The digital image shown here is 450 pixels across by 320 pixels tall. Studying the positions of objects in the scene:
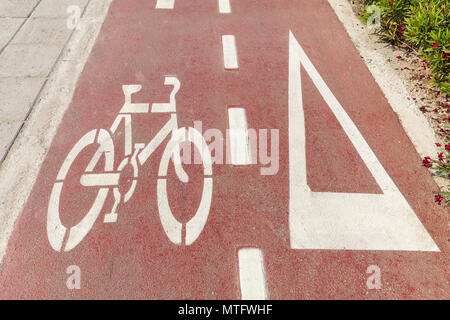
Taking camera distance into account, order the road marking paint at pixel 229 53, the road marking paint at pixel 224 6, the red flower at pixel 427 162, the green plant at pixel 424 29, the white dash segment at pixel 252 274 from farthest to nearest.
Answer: the road marking paint at pixel 224 6 < the road marking paint at pixel 229 53 < the green plant at pixel 424 29 < the red flower at pixel 427 162 < the white dash segment at pixel 252 274

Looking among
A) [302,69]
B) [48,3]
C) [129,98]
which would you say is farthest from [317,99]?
[48,3]

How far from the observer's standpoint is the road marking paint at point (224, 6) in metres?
7.16

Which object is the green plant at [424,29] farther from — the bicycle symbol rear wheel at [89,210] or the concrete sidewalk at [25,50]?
the concrete sidewalk at [25,50]

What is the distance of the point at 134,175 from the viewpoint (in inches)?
158

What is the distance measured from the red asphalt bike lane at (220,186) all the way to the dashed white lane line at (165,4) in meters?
0.98

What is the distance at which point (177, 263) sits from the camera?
3328 millimetres

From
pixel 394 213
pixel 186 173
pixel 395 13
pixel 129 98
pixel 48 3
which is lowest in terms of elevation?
pixel 394 213

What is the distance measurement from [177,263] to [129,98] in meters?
2.96

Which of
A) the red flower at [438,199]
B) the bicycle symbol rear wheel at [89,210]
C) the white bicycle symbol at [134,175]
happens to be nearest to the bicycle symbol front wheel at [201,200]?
the white bicycle symbol at [134,175]

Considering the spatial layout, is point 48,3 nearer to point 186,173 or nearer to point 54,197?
point 54,197

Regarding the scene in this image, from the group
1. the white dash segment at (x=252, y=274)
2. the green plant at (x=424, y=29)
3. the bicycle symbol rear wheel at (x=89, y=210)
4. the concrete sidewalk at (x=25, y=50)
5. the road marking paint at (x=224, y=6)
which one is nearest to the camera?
the white dash segment at (x=252, y=274)

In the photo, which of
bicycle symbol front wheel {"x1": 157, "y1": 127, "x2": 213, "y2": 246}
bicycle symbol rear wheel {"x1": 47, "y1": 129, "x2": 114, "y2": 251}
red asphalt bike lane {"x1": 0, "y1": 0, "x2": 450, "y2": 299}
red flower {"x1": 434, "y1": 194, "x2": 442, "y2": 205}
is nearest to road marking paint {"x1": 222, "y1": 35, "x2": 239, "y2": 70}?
red asphalt bike lane {"x1": 0, "y1": 0, "x2": 450, "y2": 299}

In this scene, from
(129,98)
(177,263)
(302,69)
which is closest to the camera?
(177,263)
